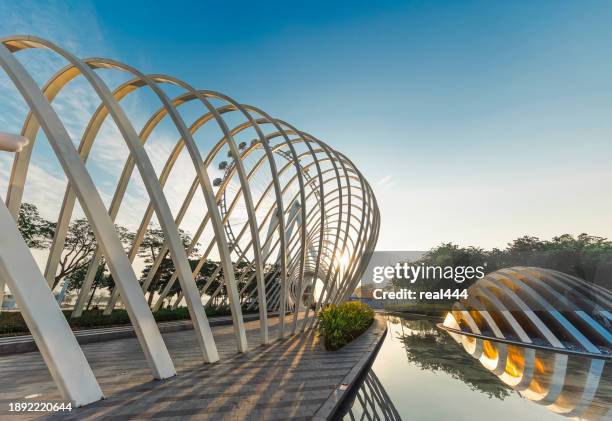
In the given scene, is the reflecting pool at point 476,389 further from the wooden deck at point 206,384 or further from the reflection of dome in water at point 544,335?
the wooden deck at point 206,384

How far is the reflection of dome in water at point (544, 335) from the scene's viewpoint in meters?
9.58

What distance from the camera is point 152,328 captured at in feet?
25.3

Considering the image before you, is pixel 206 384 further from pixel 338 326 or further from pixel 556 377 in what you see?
pixel 556 377

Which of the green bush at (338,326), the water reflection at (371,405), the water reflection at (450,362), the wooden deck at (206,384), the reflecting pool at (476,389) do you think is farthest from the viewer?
the green bush at (338,326)

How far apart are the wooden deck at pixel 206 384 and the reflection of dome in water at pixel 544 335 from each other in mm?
5793

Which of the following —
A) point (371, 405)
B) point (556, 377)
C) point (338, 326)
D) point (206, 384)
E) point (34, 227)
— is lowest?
point (556, 377)

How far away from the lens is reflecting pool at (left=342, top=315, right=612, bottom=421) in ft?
25.2

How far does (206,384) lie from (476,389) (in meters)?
7.98

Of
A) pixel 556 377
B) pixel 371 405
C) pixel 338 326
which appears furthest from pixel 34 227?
pixel 556 377

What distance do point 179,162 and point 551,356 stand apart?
20.8 m

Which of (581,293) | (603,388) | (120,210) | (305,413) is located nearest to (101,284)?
(120,210)

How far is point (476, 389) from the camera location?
379 inches

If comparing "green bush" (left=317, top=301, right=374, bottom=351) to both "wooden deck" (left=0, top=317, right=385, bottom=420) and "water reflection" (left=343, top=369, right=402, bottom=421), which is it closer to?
"wooden deck" (left=0, top=317, right=385, bottom=420)

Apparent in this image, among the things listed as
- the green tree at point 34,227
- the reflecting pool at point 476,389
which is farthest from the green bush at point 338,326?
the green tree at point 34,227
